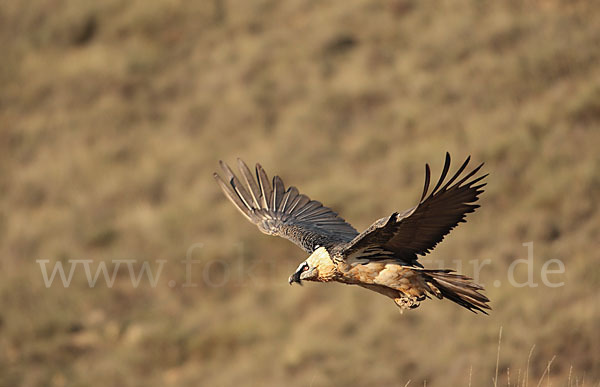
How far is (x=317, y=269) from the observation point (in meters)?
7.24

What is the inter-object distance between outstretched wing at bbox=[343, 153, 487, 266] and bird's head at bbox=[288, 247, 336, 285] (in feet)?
0.77

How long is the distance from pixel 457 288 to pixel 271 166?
10.7m

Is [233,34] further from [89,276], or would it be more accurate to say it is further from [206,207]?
[89,276]

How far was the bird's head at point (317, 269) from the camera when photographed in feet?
23.5

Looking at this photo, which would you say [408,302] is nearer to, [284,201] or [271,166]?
[284,201]

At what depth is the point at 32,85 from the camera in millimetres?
18359

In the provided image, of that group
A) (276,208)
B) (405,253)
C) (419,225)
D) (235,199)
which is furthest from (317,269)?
(235,199)

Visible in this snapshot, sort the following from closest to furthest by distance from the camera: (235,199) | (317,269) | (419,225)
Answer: (419,225)
(317,269)
(235,199)

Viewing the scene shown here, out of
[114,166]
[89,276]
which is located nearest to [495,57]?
[114,166]

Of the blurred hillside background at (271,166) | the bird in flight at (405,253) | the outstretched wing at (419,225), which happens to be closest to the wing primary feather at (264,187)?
the bird in flight at (405,253)

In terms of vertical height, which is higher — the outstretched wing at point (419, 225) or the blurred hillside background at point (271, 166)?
the blurred hillside background at point (271, 166)

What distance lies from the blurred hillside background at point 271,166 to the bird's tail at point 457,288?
7.90 m

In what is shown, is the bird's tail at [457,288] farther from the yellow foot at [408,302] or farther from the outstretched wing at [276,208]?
the outstretched wing at [276,208]

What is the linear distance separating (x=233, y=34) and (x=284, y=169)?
129 inches
